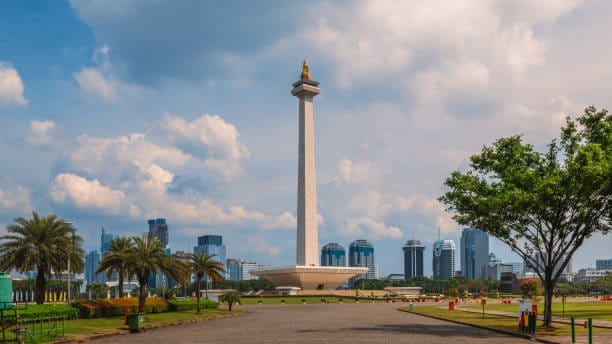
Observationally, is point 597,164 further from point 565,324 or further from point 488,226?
point 565,324

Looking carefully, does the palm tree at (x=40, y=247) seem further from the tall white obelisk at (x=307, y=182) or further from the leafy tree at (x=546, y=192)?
the tall white obelisk at (x=307, y=182)

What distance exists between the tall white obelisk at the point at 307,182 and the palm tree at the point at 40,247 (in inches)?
2709

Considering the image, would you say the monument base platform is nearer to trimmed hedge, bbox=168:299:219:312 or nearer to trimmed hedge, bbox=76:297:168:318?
trimmed hedge, bbox=168:299:219:312

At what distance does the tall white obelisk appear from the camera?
117125mm

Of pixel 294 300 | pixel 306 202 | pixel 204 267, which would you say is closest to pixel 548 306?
pixel 204 267

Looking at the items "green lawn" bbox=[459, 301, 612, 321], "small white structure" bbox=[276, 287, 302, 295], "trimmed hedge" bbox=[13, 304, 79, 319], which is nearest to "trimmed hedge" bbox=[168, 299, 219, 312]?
"trimmed hedge" bbox=[13, 304, 79, 319]

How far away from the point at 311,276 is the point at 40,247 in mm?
76289

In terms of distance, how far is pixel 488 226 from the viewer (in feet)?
126

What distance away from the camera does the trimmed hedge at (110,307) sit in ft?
149

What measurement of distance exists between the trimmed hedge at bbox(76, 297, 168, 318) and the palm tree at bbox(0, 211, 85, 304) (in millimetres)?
4836

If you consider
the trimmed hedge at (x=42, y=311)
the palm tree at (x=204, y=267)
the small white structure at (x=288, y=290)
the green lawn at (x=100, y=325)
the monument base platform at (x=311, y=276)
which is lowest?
the small white structure at (x=288, y=290)

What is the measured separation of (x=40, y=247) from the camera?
1924 inches

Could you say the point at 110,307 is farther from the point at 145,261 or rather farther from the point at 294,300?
the point at 294,300

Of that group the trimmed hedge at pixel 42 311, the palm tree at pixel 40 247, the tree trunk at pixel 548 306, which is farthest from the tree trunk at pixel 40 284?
the tree trunk at pixel 548 306
